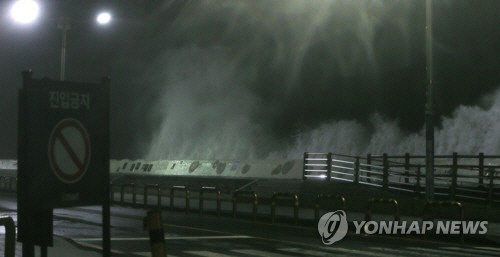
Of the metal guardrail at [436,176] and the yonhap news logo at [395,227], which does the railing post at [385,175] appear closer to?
the metal guardrail at [436,176]

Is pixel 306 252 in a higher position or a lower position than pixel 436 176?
lower

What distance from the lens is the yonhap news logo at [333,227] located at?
16.6 m

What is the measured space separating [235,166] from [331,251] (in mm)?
20374

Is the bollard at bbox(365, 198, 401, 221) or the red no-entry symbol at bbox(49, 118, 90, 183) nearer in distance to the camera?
the red no-entry symbol at bbox(49, 118, 90, 183)

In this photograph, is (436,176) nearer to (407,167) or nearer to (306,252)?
(407,167)

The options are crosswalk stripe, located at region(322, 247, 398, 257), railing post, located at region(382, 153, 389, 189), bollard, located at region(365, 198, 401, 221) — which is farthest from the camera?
railing post, located at region(382, 153, 389, 189)

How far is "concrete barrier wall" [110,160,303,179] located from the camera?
100 ft

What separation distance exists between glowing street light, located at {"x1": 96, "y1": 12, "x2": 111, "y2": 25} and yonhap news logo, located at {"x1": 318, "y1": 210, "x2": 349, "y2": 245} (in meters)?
9.07

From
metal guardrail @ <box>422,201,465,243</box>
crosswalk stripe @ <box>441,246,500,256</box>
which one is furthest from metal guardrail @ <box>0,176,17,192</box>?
crosswalk stripe @ <box>441,246,500,256</box>

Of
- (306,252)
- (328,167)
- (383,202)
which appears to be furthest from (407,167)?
(306,252)

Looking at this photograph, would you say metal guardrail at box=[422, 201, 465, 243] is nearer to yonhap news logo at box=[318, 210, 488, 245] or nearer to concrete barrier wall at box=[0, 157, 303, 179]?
yonhap news logo at box=[318, 210, 488, 245]

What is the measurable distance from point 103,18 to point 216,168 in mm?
13322

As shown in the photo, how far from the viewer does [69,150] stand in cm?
572

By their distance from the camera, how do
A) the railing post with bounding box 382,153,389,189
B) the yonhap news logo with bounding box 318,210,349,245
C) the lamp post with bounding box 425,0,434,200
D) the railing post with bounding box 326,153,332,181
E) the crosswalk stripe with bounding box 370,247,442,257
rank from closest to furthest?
1. the crosswalk stripe with bounding box 370,247,442,257
2. the yonhap news logo with bounding box 318,210,349,245
3. the lamp post with bounding box 425,0,434,200
4. the railing post with bounding box 382,153,389,189
5. the railing post with bounding box 326,153,332,181
